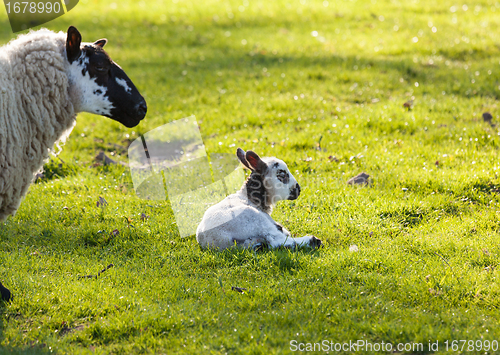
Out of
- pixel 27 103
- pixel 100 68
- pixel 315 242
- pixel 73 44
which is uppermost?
pixel 73 44

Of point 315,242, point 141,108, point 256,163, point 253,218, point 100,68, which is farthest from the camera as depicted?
point 256,163

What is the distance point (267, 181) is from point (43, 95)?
8.75 ft

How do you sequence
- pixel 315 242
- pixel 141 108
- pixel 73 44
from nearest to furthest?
pixel 73 44 → pixel 141 108 → pixel 315 242

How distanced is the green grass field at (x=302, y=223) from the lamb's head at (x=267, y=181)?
0.53 metres

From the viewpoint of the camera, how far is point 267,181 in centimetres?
577

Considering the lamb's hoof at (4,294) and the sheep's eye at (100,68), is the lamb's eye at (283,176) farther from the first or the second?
the lamb's hoof at (4,294)

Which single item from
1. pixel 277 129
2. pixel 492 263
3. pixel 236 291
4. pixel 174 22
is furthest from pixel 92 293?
pixel 174 22

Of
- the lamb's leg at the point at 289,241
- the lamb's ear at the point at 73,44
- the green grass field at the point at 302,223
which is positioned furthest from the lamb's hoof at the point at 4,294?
the lamb's leg at the point at 289,241

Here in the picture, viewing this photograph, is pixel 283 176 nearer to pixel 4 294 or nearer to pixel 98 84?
pixel 98 84

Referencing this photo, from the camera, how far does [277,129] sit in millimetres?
9266

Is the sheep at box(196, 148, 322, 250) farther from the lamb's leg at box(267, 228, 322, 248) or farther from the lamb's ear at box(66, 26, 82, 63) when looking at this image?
the lamb's ear at box(66, 26, 82, 63)

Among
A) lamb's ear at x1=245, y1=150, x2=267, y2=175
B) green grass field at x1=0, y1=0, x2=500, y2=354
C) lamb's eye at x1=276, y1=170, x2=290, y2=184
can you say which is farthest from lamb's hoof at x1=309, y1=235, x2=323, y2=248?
lamb's ear at x1=245, y1=150, x2=267, y2=175

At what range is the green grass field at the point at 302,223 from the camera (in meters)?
4.25

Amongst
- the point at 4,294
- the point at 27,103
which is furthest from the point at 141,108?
the point at 4,294
